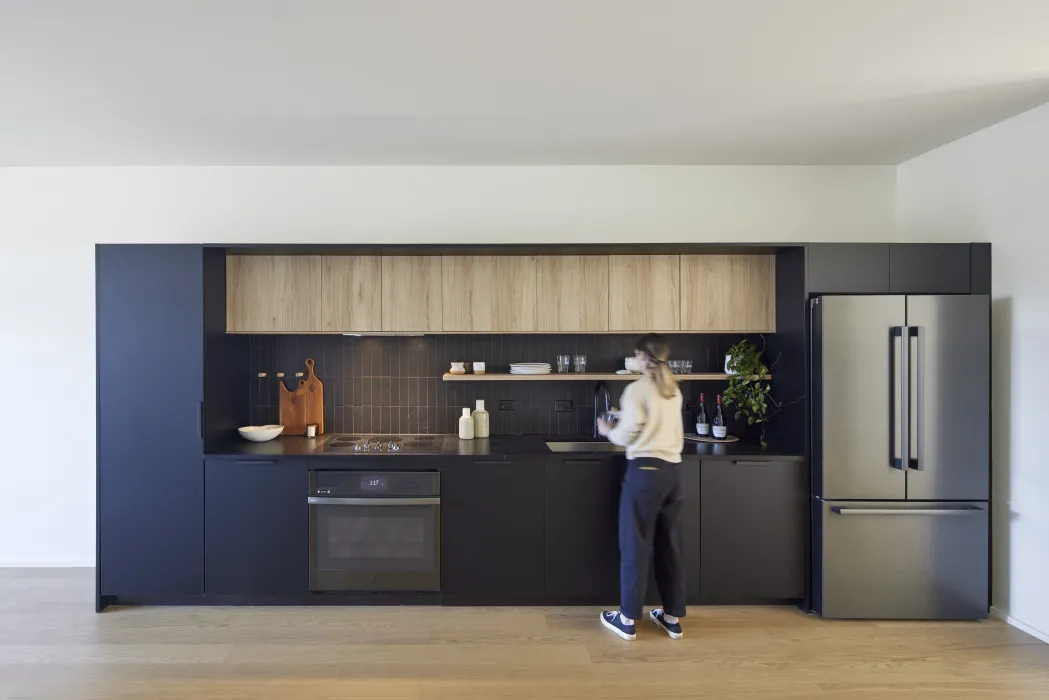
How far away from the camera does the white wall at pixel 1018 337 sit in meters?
3.28

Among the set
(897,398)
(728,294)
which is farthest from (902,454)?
(728,294)

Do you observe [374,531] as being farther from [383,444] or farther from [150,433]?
[150,433]

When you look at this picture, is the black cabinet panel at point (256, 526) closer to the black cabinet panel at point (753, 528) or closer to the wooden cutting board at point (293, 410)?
the wooden cutting board at point (293, 410)

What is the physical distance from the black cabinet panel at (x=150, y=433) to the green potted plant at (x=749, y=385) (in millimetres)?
3233

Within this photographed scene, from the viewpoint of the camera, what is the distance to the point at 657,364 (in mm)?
3289

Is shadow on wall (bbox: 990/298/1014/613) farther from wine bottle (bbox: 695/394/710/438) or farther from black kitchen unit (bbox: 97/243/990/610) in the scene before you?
wine bottle (bbox: 695/394/710/438)

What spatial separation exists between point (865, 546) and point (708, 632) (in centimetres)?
101

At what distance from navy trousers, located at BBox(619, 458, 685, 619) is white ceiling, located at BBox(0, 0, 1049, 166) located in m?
1.91

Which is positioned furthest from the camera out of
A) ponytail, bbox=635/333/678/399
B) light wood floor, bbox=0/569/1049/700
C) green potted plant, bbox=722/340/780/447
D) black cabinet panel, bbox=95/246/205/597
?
green potted plant, bbox=722/340/780/447

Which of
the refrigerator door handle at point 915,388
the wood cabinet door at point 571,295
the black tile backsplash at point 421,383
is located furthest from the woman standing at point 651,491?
the refrigerator door handle at point 915,388

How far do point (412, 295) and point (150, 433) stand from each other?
5.64ft

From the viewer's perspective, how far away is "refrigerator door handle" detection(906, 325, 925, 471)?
3.45 m

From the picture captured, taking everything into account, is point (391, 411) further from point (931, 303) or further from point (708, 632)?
point (931, 303)

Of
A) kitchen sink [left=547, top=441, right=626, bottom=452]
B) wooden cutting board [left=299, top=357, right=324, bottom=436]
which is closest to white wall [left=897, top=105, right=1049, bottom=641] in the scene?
kitchen sink [left=547, top=441, right=626, bottom=452]
